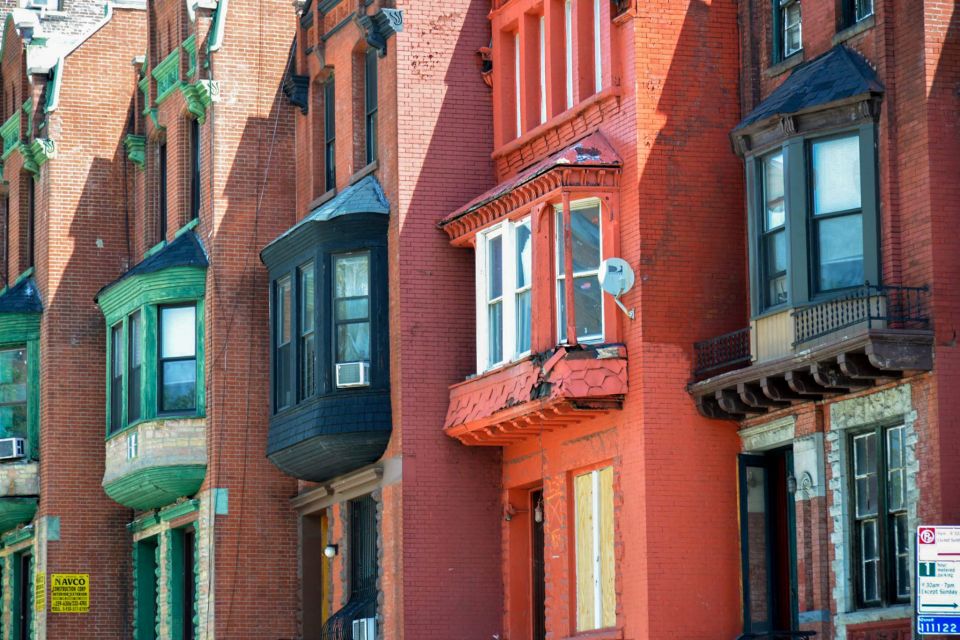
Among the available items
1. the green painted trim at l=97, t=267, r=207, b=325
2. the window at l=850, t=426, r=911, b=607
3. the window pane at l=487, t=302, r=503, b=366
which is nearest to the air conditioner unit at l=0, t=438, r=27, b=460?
the green painted trim at l=97, t=267, r=207, b=325

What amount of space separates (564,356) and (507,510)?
4.05 m

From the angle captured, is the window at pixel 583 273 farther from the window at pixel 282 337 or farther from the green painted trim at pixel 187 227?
the green painted trim at pixel 187 227

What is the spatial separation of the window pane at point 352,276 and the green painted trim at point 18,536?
38.1 ft

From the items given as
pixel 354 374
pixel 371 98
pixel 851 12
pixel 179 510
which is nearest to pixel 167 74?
pixel 371 98

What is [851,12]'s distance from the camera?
27641 millimetres

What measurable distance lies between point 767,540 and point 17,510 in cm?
1917

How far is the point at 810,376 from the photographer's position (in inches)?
1045

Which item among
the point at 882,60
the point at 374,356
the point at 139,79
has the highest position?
the point at 139,79

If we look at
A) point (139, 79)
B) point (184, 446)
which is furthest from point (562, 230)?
point (139, 79)

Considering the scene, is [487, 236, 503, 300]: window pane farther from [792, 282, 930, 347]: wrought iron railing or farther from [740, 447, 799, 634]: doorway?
[792, 282, 930, 347]: wrought iron railing

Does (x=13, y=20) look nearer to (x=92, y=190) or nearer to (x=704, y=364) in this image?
(x=92, y=190)

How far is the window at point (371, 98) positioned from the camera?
35000mm

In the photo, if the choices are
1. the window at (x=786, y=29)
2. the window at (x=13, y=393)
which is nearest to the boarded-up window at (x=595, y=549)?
the window at (x=786, y=29)

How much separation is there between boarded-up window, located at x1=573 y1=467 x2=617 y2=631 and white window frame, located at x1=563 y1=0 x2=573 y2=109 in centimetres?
→ 565
